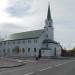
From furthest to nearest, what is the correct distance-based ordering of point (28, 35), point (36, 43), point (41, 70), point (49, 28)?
point (28, 35) → point (49, 28) → point (36, 43) → point (41, 70)

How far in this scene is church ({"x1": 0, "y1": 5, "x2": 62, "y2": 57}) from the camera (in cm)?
7969

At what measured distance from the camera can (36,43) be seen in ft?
262

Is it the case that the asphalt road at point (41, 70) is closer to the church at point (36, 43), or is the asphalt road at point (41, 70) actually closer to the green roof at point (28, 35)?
the church at point (36, 43)

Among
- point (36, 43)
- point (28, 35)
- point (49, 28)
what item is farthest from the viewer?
point (28, 35)

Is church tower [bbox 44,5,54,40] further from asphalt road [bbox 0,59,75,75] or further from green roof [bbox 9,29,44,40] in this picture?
asphalt road [bbox 0,59,75,75]

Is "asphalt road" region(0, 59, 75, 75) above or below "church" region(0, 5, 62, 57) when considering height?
below

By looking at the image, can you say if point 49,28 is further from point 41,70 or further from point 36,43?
point 41,70

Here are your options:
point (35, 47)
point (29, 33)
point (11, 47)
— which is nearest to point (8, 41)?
point (11, 47)

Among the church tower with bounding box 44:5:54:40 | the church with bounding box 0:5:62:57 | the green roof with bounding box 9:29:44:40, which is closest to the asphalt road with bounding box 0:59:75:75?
the church with bounding box 0:5:62:57

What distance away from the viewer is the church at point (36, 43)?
79688mm

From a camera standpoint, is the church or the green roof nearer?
the church

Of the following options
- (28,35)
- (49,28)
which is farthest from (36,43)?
(49,28)

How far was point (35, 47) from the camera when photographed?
3164 inches

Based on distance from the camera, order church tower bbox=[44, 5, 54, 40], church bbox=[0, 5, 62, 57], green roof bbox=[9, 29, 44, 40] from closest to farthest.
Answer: church bbox=[0, 5, 62, 57], green roof bbox=[9, 29, 44, 40], church tower bbox=[44, 5, 54, 40]
